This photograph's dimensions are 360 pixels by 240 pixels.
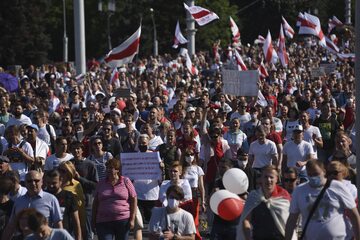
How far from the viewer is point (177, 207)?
9875 mm

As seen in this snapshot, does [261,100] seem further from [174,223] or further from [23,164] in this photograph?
[174,223]

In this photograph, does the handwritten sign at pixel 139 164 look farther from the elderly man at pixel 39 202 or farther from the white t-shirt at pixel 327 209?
the white t-shirt at pixel 327 209

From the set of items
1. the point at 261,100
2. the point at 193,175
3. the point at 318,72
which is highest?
the point at 193,175

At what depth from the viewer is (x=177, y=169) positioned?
10906mm

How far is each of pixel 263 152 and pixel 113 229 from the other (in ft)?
11.9

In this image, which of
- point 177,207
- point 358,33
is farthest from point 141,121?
point 358,33

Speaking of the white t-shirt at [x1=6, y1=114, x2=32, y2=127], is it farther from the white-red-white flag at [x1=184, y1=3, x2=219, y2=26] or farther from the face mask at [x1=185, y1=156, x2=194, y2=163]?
the white-red-white flag at [x1=184, y1=3, x2=219, y2=26]

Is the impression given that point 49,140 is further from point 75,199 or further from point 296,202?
point 296,202

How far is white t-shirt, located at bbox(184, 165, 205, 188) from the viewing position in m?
12.7

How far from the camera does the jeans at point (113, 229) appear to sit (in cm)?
1099

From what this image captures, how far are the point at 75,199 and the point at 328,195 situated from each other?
2.86 metres

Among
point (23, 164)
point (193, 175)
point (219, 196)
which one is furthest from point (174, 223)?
point (23, 164)

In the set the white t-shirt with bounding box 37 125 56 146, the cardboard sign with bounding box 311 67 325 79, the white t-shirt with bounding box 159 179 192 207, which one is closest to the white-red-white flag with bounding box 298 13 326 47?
the cardboard sign with bounding box 311 67 325 79

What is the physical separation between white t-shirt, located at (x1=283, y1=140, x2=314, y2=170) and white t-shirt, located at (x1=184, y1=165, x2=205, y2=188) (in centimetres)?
144
